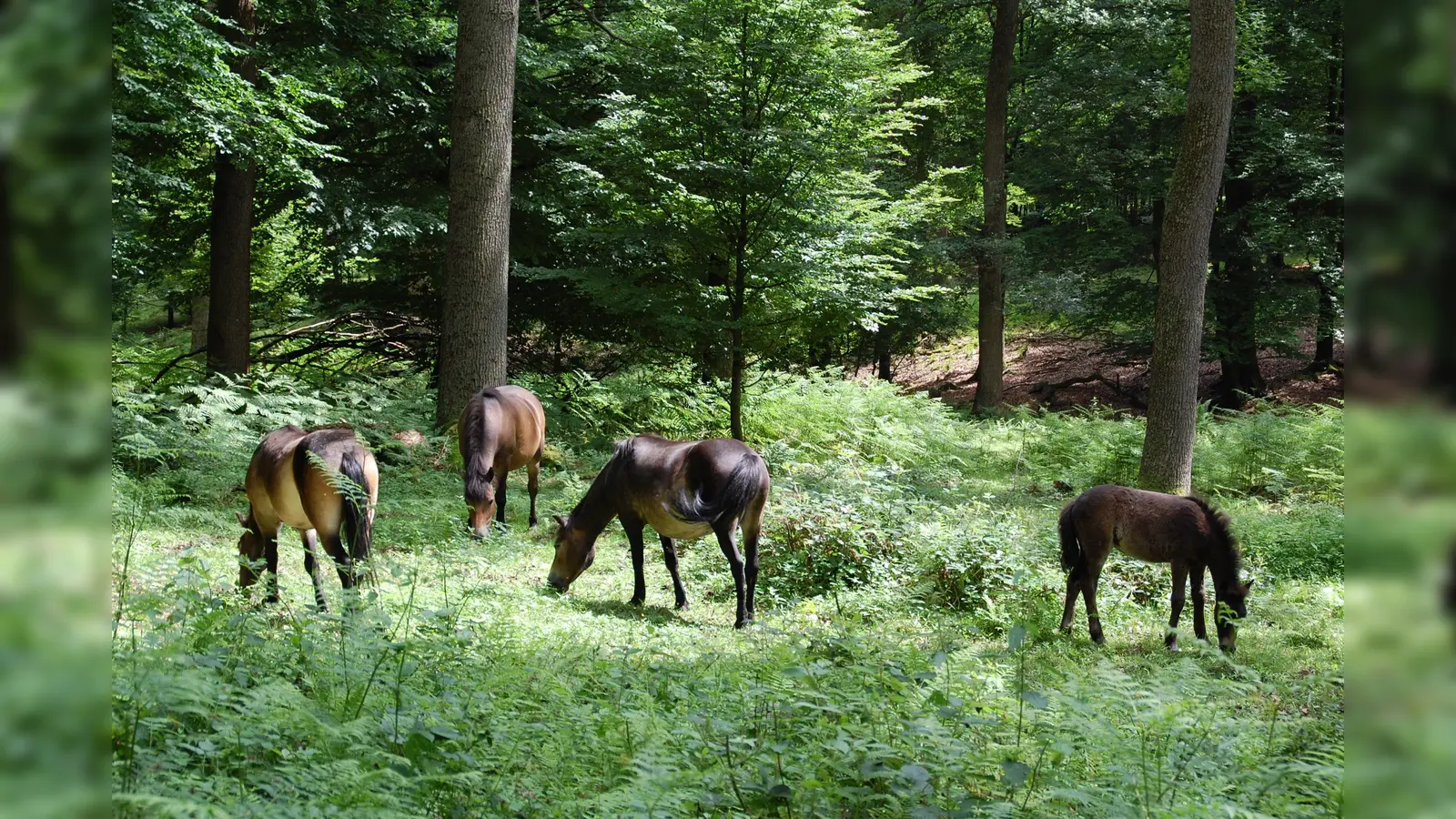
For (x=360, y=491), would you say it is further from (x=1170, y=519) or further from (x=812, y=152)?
(x=812, y=152)

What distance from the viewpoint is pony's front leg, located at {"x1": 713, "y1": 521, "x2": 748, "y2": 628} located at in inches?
275

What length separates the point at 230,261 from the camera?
1258 cm

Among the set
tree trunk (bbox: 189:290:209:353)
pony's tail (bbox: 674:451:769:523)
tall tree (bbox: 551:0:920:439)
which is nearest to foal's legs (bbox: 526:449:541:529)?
pony's tail (bbox: 674:451:769:523)

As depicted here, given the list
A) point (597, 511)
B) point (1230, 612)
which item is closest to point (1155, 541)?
point (1230, 612)

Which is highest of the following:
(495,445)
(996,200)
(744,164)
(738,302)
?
(996,200)

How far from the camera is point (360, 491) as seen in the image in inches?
208

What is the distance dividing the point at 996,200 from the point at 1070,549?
13.7 metres

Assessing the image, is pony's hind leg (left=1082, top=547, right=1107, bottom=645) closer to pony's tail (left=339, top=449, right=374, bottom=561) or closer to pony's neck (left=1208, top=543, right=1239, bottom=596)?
pony's neck (left=1208, top=543, right=1239, bottom=596)

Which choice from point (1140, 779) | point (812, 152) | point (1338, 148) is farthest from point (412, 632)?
point (1338, 148)

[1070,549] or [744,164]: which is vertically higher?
[744,164]

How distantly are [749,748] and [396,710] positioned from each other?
1.30m

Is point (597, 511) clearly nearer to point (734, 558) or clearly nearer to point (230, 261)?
point (734, 558)

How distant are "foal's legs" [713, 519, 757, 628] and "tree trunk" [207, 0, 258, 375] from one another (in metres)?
8.58

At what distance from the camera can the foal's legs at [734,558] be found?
22.9 ft
